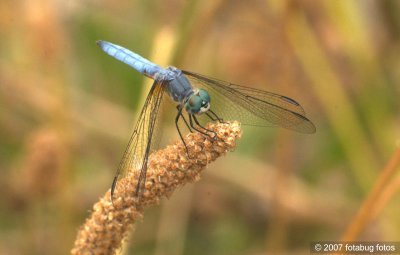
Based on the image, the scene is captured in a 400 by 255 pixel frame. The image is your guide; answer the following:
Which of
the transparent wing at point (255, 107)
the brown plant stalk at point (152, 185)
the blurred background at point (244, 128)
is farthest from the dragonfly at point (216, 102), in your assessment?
the blurred background at point (244, 128)

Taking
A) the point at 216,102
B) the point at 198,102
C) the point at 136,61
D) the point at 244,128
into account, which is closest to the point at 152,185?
the point at 198,102

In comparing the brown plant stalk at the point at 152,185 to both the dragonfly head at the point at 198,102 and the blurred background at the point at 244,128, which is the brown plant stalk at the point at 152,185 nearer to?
the dragonfly head at the point at 198,102

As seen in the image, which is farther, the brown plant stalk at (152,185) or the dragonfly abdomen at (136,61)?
the dragonfly abdomen at (136,61)

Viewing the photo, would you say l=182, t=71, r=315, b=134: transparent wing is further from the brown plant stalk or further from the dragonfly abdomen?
the brown plant stalk

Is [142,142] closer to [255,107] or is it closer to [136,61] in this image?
[255,107]

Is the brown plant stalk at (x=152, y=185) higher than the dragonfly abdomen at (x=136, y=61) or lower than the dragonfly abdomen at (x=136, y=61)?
lower

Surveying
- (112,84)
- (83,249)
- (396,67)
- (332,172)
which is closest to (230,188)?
(332,172)

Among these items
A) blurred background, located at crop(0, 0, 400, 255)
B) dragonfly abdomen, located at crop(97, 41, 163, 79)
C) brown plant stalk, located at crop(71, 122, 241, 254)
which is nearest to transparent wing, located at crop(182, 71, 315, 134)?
dragonfly abdomen, located at crop(97, 41, 163, 79)
